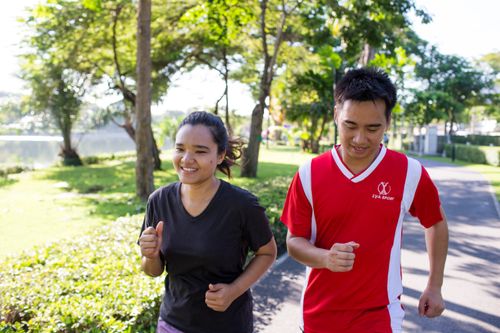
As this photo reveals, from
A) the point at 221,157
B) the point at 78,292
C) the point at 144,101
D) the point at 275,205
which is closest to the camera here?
the point at 221,157

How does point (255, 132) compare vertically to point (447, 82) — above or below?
below

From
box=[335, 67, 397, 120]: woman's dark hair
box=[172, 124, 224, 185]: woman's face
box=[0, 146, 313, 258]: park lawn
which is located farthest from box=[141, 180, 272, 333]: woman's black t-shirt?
box=[0, 146, 313, 258]: park lawn

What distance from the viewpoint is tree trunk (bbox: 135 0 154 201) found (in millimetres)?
10669

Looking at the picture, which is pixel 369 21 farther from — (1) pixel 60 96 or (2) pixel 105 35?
(1) pixel 60 96

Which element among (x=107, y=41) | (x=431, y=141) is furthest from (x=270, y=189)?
(x=431, y=141)

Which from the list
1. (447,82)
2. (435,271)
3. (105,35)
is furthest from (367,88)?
(447,82)

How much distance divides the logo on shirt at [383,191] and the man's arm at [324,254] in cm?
31

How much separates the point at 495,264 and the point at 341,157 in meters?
5.67

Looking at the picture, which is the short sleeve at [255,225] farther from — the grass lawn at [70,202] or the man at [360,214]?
the grass lawn at [70,202]

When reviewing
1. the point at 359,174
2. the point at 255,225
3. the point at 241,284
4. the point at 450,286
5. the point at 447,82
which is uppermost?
the point at 447,82

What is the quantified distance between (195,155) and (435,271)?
1309 millimetres

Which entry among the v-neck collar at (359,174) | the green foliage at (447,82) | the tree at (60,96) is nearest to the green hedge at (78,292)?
the v-neck collar at (359,174)

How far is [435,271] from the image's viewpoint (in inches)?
93.8

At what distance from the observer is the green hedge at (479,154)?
25.7 meters
